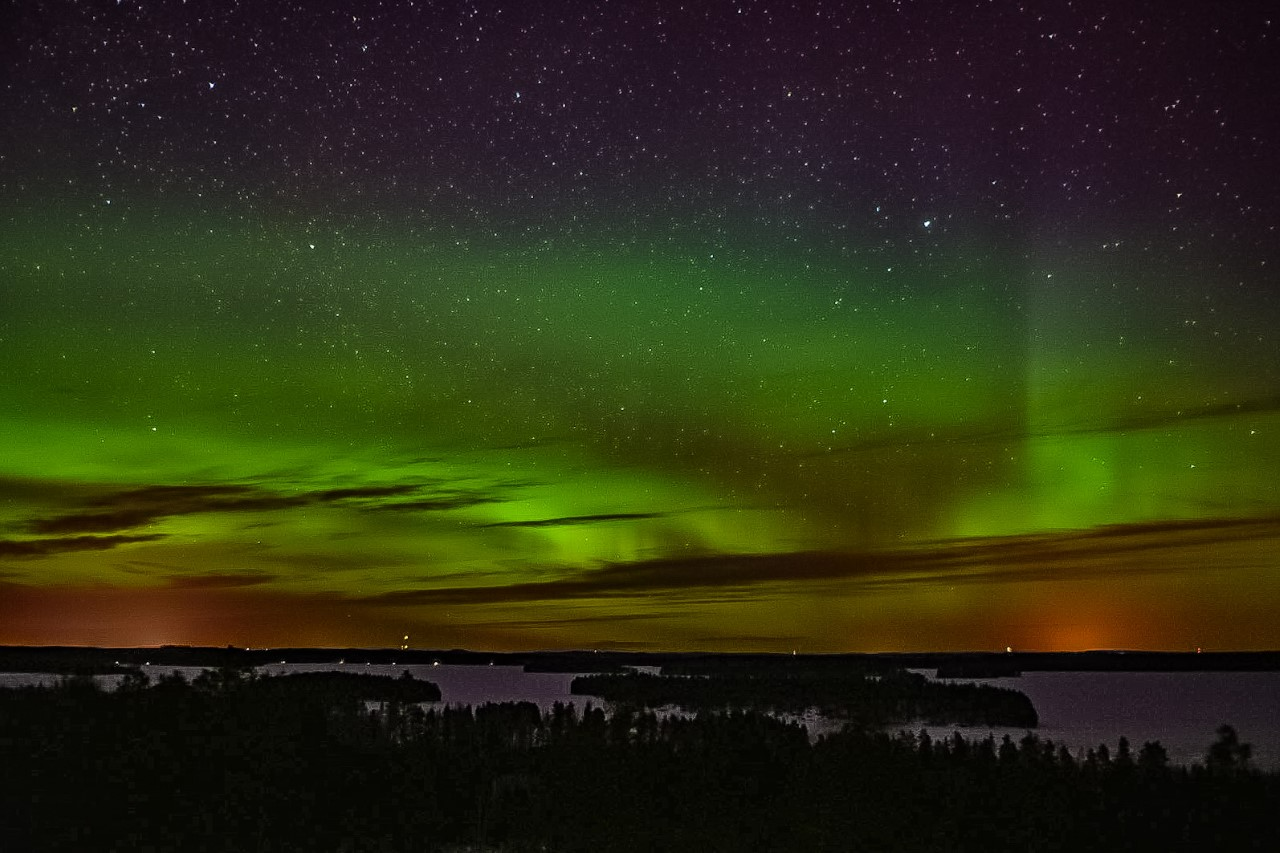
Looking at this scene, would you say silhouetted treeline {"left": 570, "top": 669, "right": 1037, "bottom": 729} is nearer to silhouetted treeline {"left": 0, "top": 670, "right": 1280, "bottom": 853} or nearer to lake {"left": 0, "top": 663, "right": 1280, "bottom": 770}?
lake {"left": 0, "top": 663, "right": 1280, "bottom": 770}

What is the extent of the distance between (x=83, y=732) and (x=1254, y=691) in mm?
83560

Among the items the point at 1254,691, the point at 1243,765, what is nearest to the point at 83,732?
the point at 1243,765

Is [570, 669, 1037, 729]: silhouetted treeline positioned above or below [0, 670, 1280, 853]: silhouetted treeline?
above

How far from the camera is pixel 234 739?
20672 millimetres

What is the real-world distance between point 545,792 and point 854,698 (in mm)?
35215

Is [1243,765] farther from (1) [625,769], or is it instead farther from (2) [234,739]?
(2) [234,739]

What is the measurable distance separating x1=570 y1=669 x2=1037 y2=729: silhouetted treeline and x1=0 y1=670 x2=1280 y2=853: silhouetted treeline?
19646 millimetres

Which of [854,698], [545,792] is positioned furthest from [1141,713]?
[545,792]

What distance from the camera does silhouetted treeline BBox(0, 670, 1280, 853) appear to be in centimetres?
1819

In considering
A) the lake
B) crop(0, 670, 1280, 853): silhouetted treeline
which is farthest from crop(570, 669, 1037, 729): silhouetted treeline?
crop(0, 670, 1280, 853): silhouetted treeline

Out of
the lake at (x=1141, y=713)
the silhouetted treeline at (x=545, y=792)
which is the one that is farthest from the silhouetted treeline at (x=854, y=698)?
the silhouetted treeline at (x=545, y=792)

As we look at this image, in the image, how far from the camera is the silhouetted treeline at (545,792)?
18188 mm

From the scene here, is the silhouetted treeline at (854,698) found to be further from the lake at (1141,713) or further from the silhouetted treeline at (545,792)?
the silhouetted treeline at (545,792)

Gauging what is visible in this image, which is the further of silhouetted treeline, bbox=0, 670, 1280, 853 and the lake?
the lake
